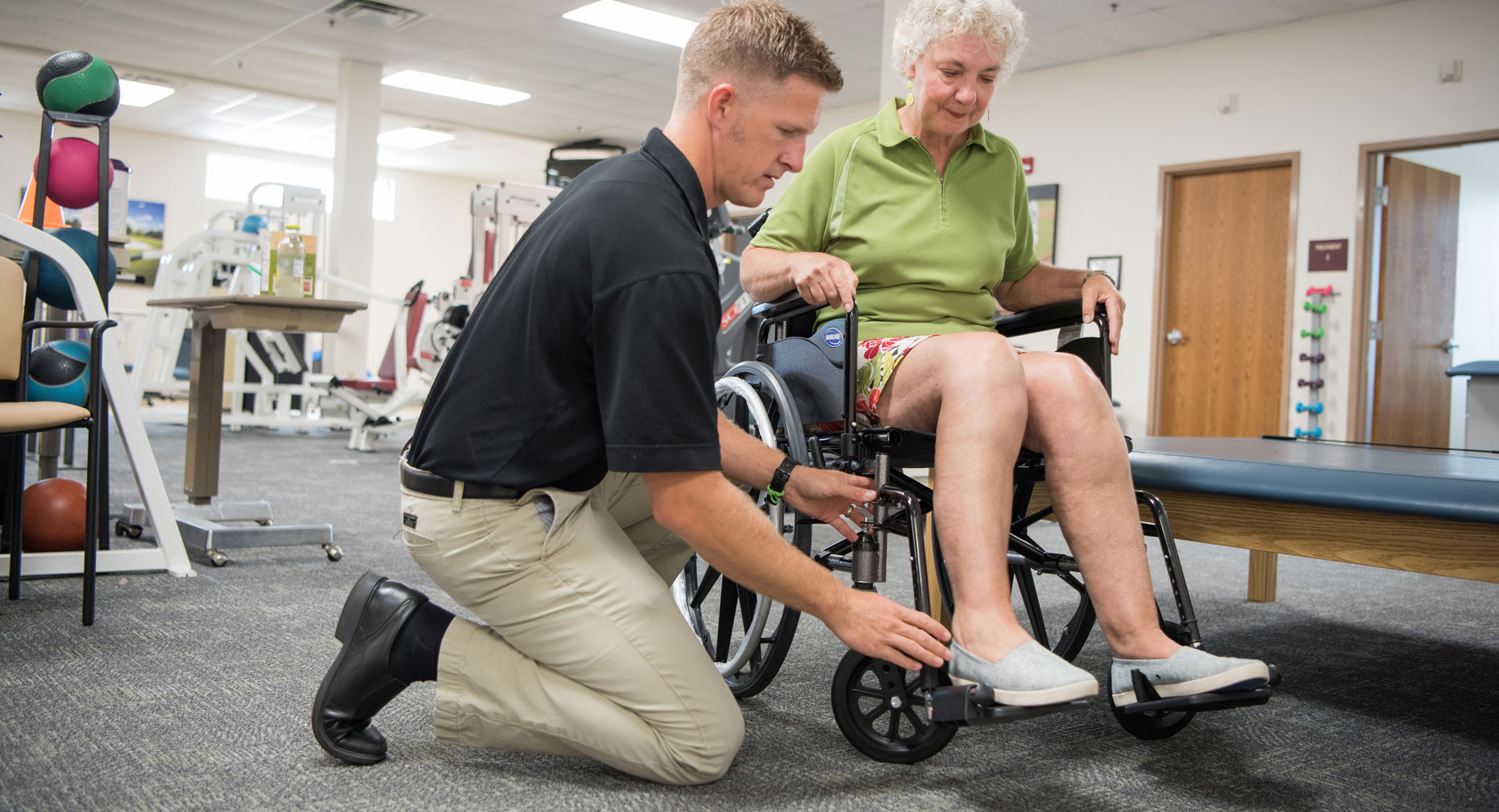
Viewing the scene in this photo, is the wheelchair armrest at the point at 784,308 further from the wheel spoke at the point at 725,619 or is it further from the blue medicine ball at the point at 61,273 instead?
the blue medicine ball at the point at 61,273

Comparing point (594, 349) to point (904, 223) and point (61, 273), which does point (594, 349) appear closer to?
point (904, 223)

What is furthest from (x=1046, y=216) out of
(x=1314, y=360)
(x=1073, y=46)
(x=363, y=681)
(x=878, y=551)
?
(x=363, y=681)

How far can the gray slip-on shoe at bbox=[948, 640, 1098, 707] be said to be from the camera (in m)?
1.08

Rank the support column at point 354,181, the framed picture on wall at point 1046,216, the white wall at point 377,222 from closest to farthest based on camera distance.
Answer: the framed picture on wall at point 1046,216
the support column at point 354,181
the white wall at point 377,222

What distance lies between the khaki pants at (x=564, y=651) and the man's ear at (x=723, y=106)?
46 centimetres

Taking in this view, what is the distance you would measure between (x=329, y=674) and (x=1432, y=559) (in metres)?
1.40

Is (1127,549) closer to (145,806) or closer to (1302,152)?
(145,806)

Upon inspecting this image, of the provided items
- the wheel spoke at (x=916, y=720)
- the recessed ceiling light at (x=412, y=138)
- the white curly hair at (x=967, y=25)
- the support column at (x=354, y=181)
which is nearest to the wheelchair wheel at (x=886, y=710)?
the wheel spoke at (x=916, y=720)

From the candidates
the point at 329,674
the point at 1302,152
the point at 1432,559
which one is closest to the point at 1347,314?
the point at 1302,152

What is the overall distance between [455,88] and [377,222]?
4406 millimetres

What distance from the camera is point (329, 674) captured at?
129 cm

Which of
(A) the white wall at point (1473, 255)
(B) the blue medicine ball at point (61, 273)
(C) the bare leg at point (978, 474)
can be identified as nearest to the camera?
(C) the bare leg at point (978, 474)

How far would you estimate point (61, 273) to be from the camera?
2.31 metres

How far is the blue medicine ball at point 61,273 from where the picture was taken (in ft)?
7.57
